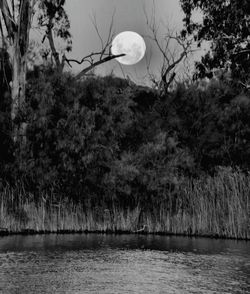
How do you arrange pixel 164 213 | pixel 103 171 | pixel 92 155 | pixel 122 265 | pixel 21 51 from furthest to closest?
pixel 21 51 < pixel 103 171 < pixel 92 155 < pixel 164 213 < pixel 122 265

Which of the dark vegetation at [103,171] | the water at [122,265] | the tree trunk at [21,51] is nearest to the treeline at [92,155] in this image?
the dark vegetation at [103,171]

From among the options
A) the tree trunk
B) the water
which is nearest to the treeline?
the tree trunk

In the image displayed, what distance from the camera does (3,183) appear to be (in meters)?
14.2

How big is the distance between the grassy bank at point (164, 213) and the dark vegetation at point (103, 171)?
0.02 m

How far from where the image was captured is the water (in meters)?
6.77

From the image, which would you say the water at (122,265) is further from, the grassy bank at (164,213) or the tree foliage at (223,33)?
the tree foliage at (223,33)

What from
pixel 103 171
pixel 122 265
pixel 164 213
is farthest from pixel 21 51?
pixel 122 265

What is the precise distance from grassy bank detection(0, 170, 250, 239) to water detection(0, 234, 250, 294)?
0.60 m

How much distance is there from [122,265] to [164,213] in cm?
470

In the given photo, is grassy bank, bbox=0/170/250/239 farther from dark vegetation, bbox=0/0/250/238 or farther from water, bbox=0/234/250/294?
water, bbox=0/234/250/294

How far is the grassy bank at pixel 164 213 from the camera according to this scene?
1188cm

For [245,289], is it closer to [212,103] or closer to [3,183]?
[3,183]

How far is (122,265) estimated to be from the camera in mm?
8289

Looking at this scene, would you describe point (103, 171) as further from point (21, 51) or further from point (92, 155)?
point (21, 51)
